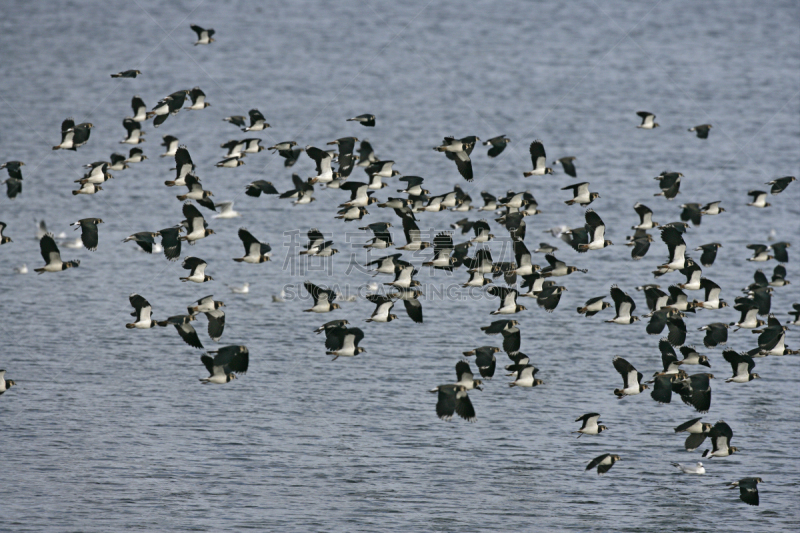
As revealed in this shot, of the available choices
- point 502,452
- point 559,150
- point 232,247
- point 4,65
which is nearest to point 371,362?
point 502,452

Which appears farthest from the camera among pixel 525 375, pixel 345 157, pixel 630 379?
pixel 345 157

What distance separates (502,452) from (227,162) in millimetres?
14997

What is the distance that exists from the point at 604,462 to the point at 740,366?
6.53m

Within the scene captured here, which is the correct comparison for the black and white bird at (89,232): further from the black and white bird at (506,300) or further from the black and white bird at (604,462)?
the black and white bird at (604,462)

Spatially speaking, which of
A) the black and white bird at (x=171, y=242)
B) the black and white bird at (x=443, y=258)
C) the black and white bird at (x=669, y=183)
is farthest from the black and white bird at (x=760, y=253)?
the black and white bird at (x=171, y=242)

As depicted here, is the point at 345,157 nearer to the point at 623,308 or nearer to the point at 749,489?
the point at 623,308

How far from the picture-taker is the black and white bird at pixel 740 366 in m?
35.1

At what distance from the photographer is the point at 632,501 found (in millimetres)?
33406

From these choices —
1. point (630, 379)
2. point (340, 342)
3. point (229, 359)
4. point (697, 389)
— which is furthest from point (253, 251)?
point (697, 389)

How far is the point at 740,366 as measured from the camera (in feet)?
120

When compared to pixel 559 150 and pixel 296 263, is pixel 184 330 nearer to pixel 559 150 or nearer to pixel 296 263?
pixel 296 263

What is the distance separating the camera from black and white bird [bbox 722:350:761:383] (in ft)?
115

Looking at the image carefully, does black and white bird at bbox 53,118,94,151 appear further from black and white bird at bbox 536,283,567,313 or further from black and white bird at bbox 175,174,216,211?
black and white bird at bbox 536,283,567,313

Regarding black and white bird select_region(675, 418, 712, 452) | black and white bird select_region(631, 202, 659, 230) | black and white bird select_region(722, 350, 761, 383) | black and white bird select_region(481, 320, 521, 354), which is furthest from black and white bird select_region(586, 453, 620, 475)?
black and white bird select_region(631, 202, 659, 230)
